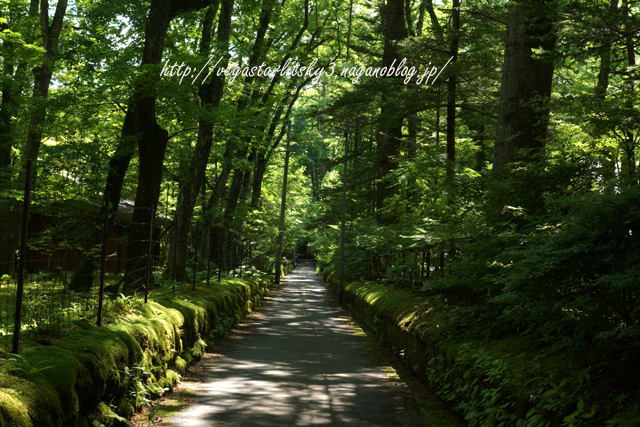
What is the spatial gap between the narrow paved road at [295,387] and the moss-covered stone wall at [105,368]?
2.16ft

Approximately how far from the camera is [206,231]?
20953 mm

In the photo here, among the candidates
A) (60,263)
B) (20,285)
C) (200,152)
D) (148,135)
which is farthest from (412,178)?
(20,285)

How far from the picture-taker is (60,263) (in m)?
9.34

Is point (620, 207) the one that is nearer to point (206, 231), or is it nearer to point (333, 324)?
point (333, 324)

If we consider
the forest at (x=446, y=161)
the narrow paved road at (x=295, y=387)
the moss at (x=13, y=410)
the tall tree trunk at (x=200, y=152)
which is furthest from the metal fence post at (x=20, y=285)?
the tall tree trunk at (x=200, y=152)

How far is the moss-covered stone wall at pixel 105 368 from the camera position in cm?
403

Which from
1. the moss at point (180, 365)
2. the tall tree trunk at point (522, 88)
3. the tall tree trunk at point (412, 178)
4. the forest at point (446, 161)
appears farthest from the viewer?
the tall tree trunk at point (412, 178)

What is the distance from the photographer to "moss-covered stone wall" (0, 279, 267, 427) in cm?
403

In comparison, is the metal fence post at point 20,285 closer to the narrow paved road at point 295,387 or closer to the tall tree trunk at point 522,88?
the narrow paved road at point 295,387

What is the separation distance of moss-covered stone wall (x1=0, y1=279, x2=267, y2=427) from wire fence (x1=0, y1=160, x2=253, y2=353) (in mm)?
330

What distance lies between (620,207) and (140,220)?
900 centimetres

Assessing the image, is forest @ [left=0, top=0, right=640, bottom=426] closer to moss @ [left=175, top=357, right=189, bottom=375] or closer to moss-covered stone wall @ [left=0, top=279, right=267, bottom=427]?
moss-covered stone wall @ [left=0, top=279, right=267, bottom=427]

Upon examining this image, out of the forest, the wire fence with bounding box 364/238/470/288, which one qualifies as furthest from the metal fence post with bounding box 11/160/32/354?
the wire fence with bounding box 364/238/470/288

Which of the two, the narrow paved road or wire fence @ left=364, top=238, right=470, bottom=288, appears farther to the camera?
wire fence @ left=364, top=238, right=470, bottom=288
